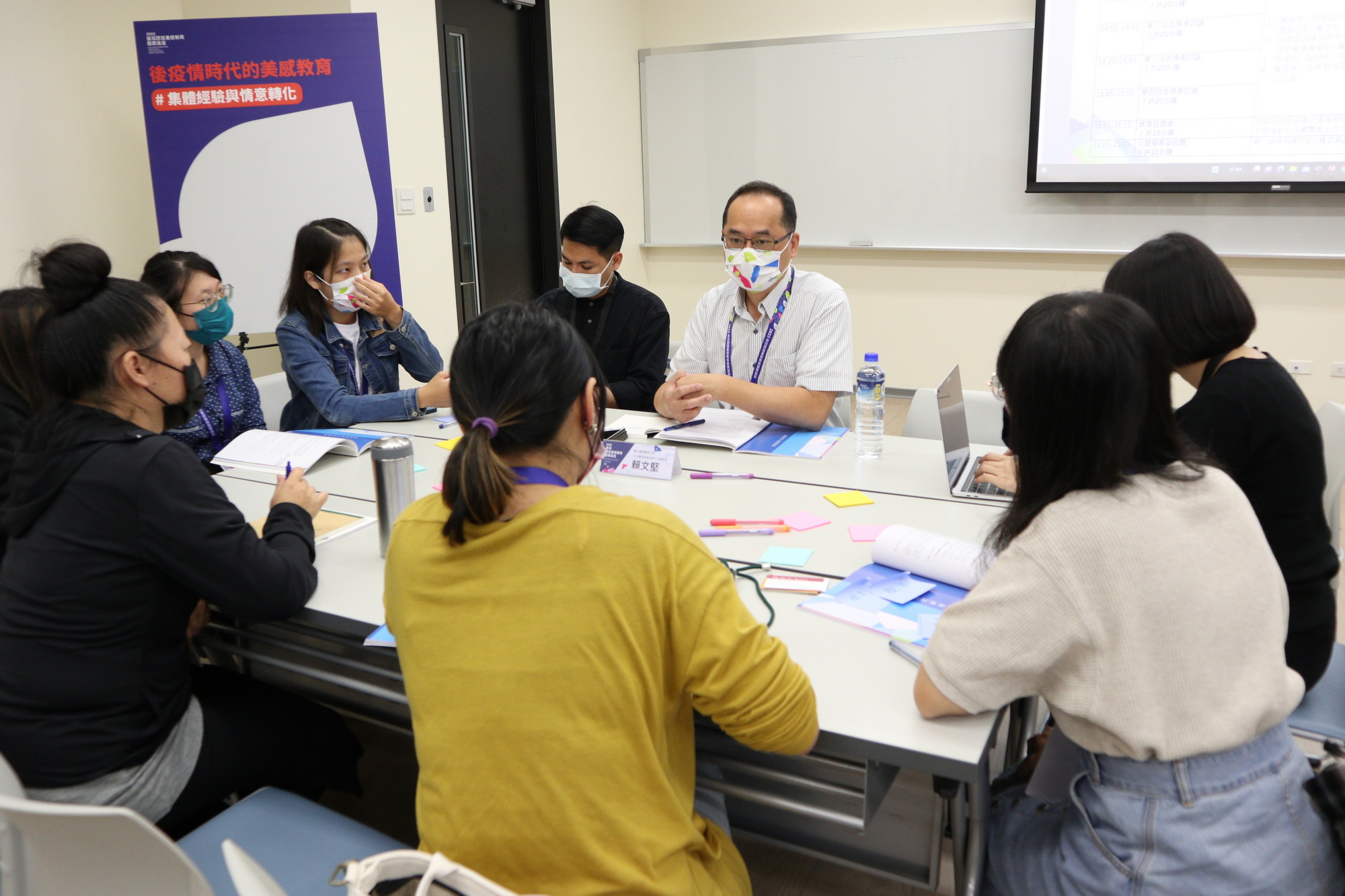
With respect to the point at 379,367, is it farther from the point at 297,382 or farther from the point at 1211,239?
the point at 1211,239

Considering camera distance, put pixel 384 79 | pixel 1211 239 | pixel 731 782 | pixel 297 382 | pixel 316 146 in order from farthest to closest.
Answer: pixel 1211 239
pixel 384 79
pixel 316 146
pixel 297 382
pixel 731 782

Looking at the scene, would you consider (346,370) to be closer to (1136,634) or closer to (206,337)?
(206,337)

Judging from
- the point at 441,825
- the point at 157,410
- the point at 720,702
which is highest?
the point at 157,410

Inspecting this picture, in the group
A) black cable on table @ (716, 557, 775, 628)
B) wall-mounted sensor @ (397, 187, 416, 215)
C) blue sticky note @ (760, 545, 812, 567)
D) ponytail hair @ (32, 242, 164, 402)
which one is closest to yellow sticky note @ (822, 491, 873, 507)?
blue sticky note @ (760, 545, 812, 567)

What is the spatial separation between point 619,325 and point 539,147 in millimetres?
2556

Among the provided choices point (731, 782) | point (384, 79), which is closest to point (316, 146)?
point (384, 79)

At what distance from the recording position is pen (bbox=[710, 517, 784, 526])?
5.83 feet

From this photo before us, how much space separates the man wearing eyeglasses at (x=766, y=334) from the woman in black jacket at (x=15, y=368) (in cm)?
139

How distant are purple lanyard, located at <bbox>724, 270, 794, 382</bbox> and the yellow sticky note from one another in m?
0.84

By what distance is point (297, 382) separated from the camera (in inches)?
104

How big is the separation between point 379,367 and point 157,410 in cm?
136

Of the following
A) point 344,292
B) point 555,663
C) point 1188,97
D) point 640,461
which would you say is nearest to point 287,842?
point 555,663

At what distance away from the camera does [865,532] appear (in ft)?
5.70

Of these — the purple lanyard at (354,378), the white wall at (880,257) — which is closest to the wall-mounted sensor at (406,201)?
the white wall at (880,257)
